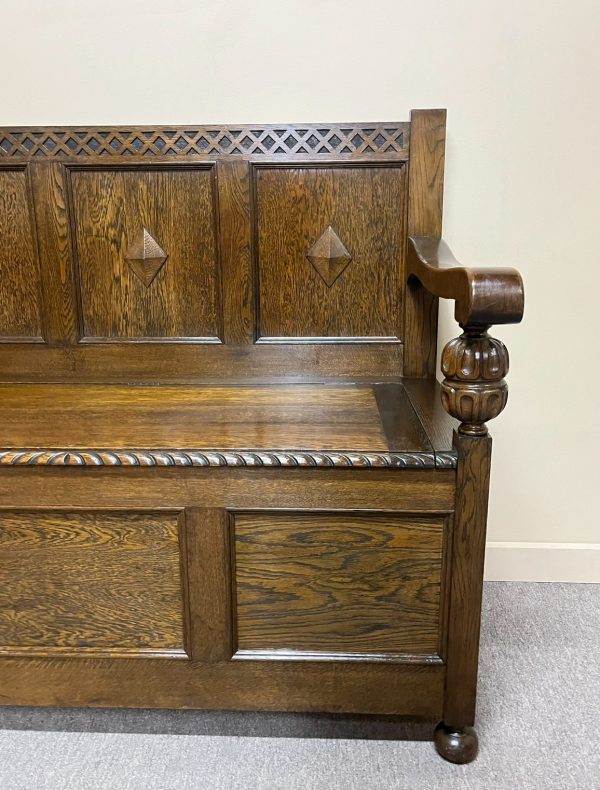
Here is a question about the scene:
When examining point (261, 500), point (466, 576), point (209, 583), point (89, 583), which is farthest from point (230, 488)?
point (466, 576)

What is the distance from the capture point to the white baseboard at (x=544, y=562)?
177cm

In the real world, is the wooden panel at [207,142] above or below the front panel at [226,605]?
above

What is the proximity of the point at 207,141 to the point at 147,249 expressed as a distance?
0.84 feet

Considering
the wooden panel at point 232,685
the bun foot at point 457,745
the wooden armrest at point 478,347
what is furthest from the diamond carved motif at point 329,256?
the bun foot at point 457,745

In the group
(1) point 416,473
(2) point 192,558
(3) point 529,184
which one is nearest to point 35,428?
(2) point 192,558

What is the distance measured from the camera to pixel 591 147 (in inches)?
61.3

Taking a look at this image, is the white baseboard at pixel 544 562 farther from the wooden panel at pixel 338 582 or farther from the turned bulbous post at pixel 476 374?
the turned bulbous post at pixel 476 374

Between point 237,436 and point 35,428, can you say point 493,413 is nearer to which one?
point 237,436

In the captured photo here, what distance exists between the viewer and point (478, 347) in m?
1.00

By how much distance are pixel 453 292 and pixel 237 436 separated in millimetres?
407

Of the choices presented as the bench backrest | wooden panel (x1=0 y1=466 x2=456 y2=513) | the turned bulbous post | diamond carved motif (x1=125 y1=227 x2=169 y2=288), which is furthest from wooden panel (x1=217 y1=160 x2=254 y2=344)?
the turned bulbous post

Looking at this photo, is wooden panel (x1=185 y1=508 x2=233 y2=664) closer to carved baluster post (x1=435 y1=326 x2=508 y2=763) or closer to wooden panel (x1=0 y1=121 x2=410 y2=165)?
carved baluster post (x1=435 y1=326 x2=508 y2=763)

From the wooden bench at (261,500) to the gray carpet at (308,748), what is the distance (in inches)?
3.4

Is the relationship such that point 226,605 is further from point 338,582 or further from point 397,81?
point 397,81
